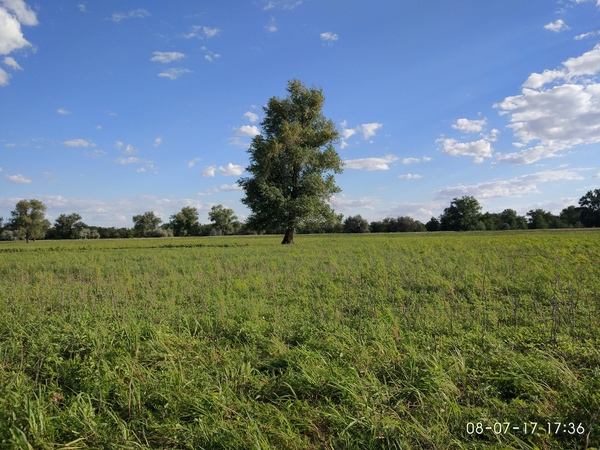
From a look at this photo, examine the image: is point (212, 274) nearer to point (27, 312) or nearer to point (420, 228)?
point (27, 312)

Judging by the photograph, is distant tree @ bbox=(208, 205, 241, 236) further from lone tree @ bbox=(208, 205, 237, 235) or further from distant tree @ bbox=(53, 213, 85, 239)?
distant tree @ bbox=(53, 213, 85, 239)

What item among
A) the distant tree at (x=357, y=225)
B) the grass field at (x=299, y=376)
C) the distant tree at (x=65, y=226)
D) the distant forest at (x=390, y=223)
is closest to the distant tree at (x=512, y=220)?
the distant forest at (x=390, y=223)

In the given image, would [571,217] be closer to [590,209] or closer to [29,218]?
[590,209]

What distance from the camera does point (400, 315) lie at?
24.1ft

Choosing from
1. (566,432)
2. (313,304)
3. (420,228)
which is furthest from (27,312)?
(420,228)

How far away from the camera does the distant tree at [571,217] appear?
108 meters

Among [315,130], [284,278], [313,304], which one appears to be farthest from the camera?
[315,130]

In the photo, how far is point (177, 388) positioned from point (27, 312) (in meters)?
6.01

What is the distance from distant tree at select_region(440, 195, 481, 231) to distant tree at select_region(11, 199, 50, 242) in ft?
397

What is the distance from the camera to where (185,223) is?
5517 inches

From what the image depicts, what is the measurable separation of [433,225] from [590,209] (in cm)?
4729

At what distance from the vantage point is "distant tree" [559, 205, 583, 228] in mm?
107600

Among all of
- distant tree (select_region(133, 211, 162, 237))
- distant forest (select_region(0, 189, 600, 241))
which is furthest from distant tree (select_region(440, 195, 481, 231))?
distant tree (select_region(133, 211, 162, 237))

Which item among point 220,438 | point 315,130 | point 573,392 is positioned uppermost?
→ point 315,130
